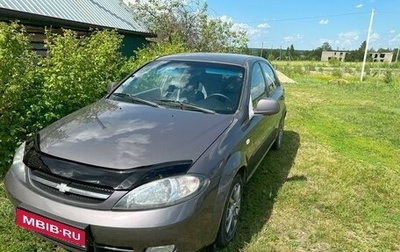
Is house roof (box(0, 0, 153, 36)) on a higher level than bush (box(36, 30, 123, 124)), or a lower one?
higher

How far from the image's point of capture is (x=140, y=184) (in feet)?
6.62

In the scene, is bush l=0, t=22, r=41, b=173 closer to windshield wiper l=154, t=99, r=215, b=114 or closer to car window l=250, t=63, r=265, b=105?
windshield wiper l=154, t=99, r=215, b=114

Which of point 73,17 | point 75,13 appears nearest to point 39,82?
point 73,17

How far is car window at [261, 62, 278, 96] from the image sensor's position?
14.6 ft

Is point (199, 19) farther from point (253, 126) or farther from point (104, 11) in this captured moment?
point (253, 126)

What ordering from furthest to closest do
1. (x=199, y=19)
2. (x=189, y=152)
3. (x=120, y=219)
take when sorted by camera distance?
(x=199, y=19), (x=189, y=152), (x=120, y=219)

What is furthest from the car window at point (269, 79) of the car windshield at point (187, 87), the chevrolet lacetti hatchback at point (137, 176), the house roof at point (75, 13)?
the house roof at point (75, 13)

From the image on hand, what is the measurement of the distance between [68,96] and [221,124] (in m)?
2.50

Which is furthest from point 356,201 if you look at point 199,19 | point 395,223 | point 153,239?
point 199,19

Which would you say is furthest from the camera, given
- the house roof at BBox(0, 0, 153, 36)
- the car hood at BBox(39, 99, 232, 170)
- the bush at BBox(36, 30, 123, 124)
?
the house roof at BBox(0, 0, 153, 36)

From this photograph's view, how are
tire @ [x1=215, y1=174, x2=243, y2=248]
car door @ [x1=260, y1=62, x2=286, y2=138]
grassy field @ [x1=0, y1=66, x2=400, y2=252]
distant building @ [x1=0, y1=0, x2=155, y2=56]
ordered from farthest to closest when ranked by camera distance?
distant building @ [x1=0, y1=0, x2=155, y2=56]
car door @ [x1=260, y1=62, x2=286, y2=138]
grassy field @ [x1=0, y1=66, x2=400, y2=252]
tire @ [x1=215, y1=174, x2=243, y2=248]

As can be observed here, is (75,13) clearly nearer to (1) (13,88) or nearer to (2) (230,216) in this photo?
(1) (13,88)

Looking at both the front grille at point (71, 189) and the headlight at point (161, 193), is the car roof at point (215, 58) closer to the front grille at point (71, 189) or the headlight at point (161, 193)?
the headlight at point (161, 193)

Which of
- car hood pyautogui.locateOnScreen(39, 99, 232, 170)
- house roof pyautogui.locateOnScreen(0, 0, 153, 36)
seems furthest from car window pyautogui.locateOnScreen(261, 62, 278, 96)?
house roof pyautogui.locateOnScreen(0, 0, 153, 36)
